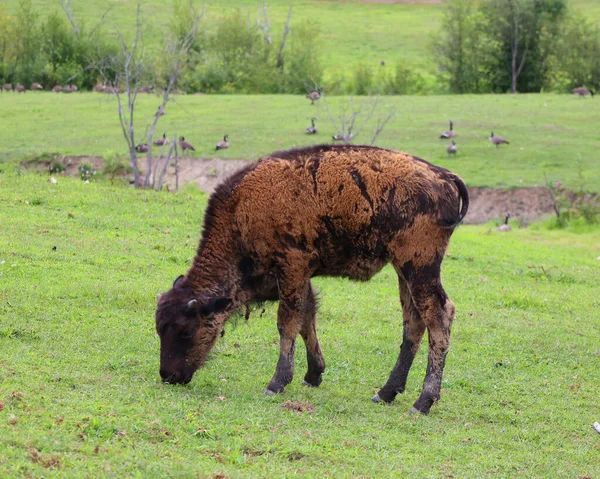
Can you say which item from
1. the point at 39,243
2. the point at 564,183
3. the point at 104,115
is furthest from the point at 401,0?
the point at 39,243

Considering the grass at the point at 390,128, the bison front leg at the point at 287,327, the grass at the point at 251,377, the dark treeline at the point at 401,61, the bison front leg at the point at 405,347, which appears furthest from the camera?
the dark treeline at the point at 401,61

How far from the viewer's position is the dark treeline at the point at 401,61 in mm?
59656

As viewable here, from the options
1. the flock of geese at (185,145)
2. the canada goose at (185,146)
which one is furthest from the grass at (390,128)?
the canada goose at (185,146)

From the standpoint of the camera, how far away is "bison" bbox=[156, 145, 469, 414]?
29.4ft

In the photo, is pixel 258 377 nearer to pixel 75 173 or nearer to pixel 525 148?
pixel 75 173

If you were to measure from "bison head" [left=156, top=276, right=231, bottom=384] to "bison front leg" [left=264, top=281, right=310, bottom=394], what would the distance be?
1.99 ft

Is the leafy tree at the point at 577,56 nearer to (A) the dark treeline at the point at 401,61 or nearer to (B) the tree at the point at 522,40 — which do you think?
(A) the dark treeline at the point at 401,61

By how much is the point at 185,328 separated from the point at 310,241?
5.26 ft

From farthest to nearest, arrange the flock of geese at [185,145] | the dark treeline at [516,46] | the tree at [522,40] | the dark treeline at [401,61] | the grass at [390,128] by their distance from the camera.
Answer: the tree at [522,40], the dark treeline at [401,61], the dark treeline at [516,46], the flock of geese at [185,145], the grass at [390,128]

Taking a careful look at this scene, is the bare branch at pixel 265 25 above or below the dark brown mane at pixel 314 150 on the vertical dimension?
above

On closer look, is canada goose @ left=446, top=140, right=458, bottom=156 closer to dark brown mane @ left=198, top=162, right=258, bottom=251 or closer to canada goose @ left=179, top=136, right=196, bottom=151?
canada goose @ left=179, top=136, right=196, bottom=151

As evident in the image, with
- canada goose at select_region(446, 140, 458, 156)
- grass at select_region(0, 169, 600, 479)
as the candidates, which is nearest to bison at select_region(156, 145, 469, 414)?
grass at select_region(0, 169, 600, 479)

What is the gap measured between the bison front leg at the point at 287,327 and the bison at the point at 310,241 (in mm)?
11

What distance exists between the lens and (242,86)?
60.4m
